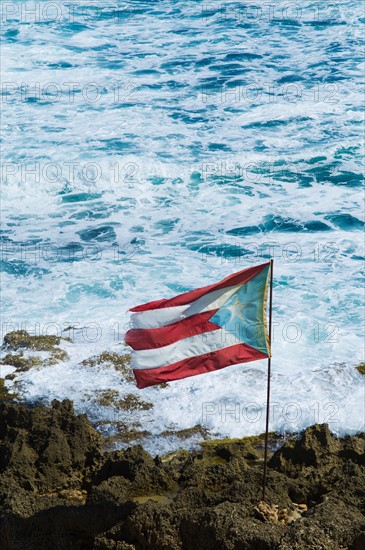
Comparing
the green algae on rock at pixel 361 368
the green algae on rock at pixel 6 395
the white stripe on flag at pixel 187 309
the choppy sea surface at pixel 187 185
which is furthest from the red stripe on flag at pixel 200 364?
the green algae on rock at pixel 361 368

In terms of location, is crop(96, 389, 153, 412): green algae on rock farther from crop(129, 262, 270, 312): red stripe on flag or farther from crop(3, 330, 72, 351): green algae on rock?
crop(129, 262, 270, 312): red stripe on flag

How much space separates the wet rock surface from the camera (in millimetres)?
9664

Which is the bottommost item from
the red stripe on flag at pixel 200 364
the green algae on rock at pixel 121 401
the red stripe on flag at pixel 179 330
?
the green algae on rock at pixel 121 401

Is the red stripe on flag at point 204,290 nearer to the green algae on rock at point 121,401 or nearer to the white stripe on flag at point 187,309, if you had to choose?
the white stripe on flag at point 187,309

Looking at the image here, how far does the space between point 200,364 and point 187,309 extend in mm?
631

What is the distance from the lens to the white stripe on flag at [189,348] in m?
10.0

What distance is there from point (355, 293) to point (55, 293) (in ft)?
20.5

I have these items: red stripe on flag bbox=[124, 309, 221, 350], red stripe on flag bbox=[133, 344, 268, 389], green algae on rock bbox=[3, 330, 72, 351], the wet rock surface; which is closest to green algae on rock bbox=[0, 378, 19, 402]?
the wet rock surface

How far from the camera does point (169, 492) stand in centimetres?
1203

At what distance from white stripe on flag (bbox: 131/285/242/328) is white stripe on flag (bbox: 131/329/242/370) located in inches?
10.2

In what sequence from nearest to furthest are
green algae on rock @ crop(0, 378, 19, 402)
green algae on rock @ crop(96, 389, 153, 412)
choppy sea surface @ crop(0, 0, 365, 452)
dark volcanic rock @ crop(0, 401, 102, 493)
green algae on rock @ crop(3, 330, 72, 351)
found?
dark volcanic rock @ crop(0, 401, 102, 493), green algae on rock @ crop(96, 389, 153, 412), green algae on rock @ crop(0, 378, 19, 402), choppy sea surface @ crop(0, 0, 365, 452), green algae on rock @ crop(3, 330, 72, 351)

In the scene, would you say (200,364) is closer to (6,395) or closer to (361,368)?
(6,395)

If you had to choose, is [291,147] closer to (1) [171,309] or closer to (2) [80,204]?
(2) [80,204]

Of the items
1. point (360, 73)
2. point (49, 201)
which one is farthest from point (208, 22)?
point (49, 201)
